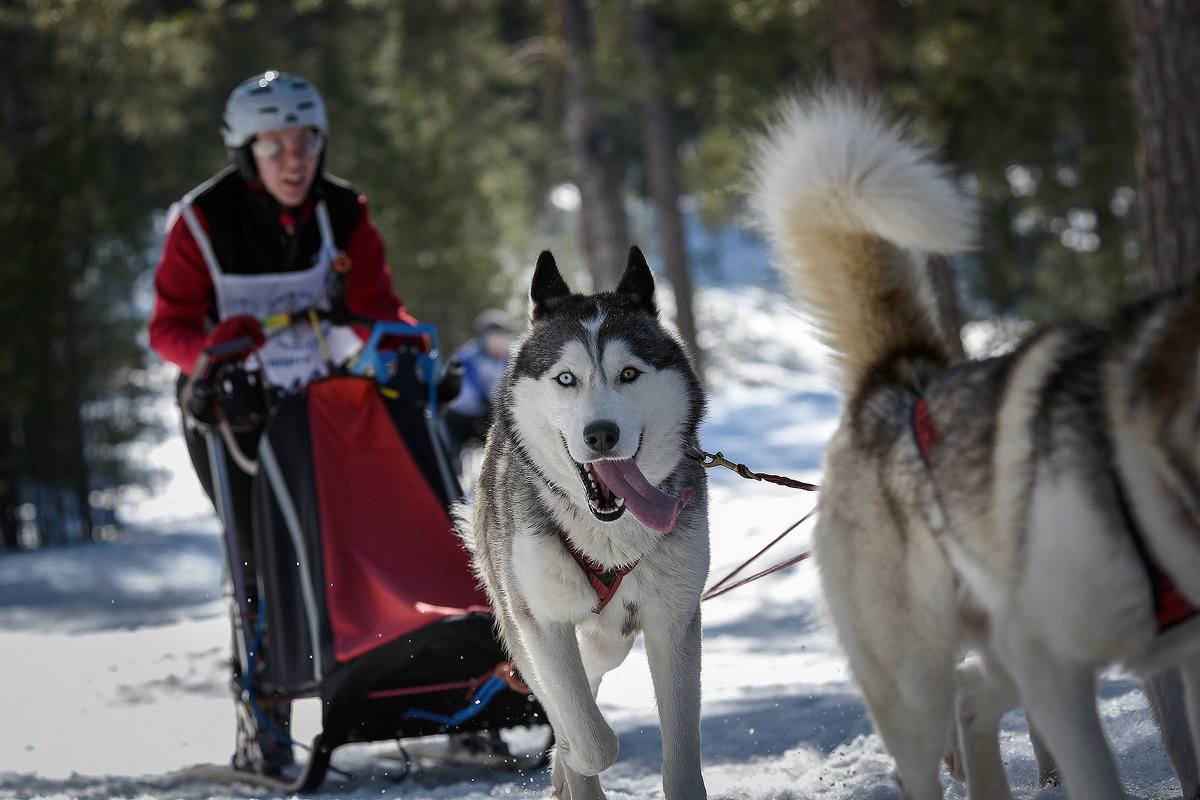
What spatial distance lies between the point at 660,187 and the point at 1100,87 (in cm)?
536

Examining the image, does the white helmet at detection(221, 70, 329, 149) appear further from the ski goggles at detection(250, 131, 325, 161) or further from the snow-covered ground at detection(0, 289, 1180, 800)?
the snow-covered ground at detection(0, 289, 1180, 800)

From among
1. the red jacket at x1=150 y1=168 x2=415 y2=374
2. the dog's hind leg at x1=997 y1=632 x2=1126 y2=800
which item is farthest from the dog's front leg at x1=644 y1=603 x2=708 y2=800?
the red jacket at x1=150 y1=168 x2=415 y2=374

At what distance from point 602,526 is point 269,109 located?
2.15 meters

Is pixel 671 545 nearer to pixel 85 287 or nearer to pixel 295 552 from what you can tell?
pixel 295 552

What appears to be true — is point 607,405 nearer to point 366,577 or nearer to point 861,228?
point 861,228

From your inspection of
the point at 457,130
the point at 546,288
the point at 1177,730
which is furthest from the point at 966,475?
the point at 457,130

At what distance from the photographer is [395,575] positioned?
3.21 meters

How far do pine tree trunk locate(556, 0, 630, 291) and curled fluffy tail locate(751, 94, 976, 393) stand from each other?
8.47 m

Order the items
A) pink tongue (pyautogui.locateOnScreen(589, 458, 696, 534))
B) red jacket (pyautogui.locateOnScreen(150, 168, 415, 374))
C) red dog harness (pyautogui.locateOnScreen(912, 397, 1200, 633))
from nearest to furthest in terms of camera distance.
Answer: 1. red dog harness (pyautogui.locateOnScreen(912, 397, 1200, 633))
2. pink tongue (pyautogui.locateOnScreen(589, 458, 696, 534))
3. red jacket (pyautogui.locateOnScreen(150, 168, 415, 374))

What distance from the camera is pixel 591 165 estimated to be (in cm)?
1149

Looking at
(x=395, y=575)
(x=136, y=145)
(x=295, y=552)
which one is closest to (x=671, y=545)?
(x=395, y=575)

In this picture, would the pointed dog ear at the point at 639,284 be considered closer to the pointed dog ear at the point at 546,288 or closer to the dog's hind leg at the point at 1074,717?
the pointed dog ear at the point at 546,288

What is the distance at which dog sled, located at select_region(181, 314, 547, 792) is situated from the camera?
3084 millimetres

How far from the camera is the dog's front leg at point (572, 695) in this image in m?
2.59
